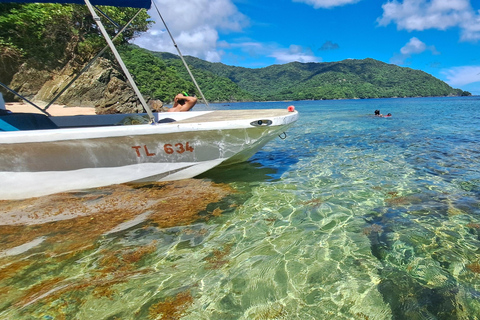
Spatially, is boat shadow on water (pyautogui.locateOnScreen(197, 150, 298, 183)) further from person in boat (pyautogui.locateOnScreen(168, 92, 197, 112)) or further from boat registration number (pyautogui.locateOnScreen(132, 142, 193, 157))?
person in boat (pyautogui.locateOnScreen(168, 92, 197, 112))

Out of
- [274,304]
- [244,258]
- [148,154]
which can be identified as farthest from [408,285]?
[148,154]

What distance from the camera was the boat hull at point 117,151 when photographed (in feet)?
14.4

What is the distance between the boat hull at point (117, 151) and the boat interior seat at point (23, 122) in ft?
3.55

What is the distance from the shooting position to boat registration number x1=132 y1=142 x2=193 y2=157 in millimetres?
4801

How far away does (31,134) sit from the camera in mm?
4234

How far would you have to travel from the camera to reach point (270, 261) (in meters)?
2.94

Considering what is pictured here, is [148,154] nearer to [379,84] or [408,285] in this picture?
[408,285]

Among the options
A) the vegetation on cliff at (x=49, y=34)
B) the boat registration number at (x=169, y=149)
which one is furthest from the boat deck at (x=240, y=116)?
the vegetation on cliff at (x=49, y=34)

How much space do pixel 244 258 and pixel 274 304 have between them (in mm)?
734

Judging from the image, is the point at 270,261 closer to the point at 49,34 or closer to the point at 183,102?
the point at 183,102

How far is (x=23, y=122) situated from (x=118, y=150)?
2982 mm

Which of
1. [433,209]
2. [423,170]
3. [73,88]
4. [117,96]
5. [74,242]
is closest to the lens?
[74,242]

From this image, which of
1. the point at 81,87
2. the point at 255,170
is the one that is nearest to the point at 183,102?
the point at 255,170

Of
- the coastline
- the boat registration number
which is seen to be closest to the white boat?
the boat registration number
